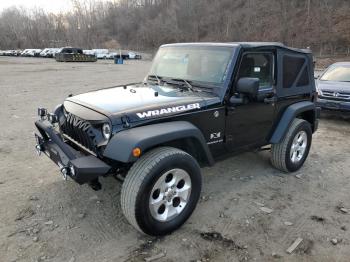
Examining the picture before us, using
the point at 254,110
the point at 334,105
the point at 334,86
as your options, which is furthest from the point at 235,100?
the point at 334,86

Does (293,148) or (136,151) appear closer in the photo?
(136,151)

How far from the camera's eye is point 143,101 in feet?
12.3

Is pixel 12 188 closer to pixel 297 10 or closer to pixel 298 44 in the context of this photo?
pixel 298 44

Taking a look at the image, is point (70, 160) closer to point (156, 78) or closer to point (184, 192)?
point (184, 192)

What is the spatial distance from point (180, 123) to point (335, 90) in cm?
654

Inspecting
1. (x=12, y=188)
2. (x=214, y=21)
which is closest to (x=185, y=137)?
(x=12, y=188)

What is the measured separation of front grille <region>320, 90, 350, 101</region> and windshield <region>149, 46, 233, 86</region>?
550 centimetres

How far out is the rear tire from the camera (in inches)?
198

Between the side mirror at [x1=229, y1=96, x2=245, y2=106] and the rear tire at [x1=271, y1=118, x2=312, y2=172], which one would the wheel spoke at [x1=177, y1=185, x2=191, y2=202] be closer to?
the side mirror at [x1=229, y1=96, x2=245, y2=106]

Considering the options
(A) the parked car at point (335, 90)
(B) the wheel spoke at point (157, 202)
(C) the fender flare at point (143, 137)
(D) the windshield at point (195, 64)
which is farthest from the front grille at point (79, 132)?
(A) the parked car at point (335, 90)

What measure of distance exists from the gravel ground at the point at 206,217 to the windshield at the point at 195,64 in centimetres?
153

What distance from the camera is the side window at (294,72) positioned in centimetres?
497

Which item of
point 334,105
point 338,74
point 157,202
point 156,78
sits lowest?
point 157,202

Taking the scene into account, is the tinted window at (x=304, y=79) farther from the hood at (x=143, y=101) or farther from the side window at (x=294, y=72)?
the hood at (x=143, y=101)
